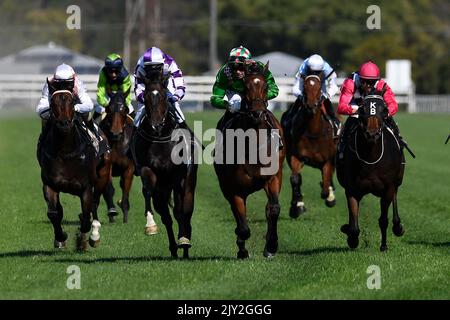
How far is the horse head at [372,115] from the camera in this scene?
40.1ft

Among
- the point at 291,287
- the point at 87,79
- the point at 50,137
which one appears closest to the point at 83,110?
the point at 50,137

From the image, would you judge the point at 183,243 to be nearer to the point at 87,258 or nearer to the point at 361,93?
the point at 87,258

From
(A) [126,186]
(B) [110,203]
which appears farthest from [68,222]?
(A) [126,186]

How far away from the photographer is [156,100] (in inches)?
479

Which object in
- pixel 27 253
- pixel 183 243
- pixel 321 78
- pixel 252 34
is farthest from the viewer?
pixel 252 34

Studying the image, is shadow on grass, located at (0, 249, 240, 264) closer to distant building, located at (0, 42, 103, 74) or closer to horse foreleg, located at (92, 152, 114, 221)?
horse foreleg, located at (92, 152, 114, 221)

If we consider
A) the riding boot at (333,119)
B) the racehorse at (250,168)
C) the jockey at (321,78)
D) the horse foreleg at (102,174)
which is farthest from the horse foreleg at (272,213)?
the riding boot at (333,119)

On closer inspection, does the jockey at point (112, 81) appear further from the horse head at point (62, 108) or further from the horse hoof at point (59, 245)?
the horse head at point (62, 108)

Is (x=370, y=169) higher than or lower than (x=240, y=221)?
higher

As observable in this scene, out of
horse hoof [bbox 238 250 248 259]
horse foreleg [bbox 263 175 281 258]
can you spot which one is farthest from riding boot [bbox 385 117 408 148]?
horse hoof [bbox 238 250 248 259]

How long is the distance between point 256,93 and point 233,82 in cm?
111

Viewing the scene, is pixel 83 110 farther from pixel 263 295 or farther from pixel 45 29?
pixel 45 29

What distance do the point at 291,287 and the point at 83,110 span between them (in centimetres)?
394
